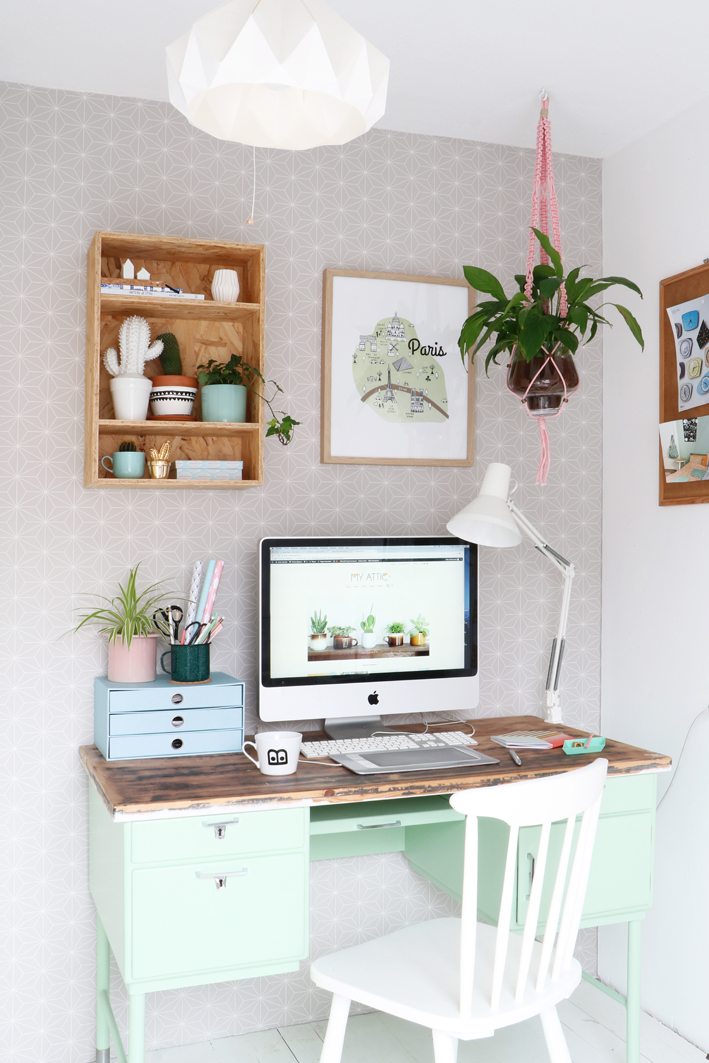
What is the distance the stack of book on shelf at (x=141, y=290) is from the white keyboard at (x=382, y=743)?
1130mm

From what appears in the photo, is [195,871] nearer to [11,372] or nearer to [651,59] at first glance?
[11,372]

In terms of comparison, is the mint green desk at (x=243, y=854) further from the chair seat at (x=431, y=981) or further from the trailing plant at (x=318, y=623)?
the trailing plant at (x=318, y=623)

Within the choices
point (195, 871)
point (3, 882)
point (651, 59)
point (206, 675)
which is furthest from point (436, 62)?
point (3, 882)

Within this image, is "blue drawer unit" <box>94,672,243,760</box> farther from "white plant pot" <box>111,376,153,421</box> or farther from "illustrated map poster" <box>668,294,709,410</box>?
"illustrated map poster" <box>668,294,709,410</box>

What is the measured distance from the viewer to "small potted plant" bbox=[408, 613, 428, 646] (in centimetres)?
260

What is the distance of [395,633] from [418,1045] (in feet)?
3.56

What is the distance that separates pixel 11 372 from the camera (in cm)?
244

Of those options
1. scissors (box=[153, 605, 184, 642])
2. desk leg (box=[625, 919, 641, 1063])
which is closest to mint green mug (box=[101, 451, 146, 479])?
scissors (box=[153, 605, 184, 642])

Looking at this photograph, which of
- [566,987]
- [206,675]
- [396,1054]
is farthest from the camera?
[396,1054]

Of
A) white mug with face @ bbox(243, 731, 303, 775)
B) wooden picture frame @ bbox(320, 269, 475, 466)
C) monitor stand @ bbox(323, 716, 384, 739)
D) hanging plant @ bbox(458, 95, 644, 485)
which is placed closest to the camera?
white mug with face @ bbox(243, 731, 303, 775)

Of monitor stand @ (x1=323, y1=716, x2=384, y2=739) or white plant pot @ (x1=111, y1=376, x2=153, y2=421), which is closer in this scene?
white plant pot @ (x1=111, y1=376, x2=153, y2=421)

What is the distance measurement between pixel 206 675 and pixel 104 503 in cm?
53

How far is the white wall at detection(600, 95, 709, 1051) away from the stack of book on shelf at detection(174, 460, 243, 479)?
3.96ft

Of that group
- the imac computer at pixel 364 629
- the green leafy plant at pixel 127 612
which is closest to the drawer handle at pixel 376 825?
the imac computer at pixel 364 629
